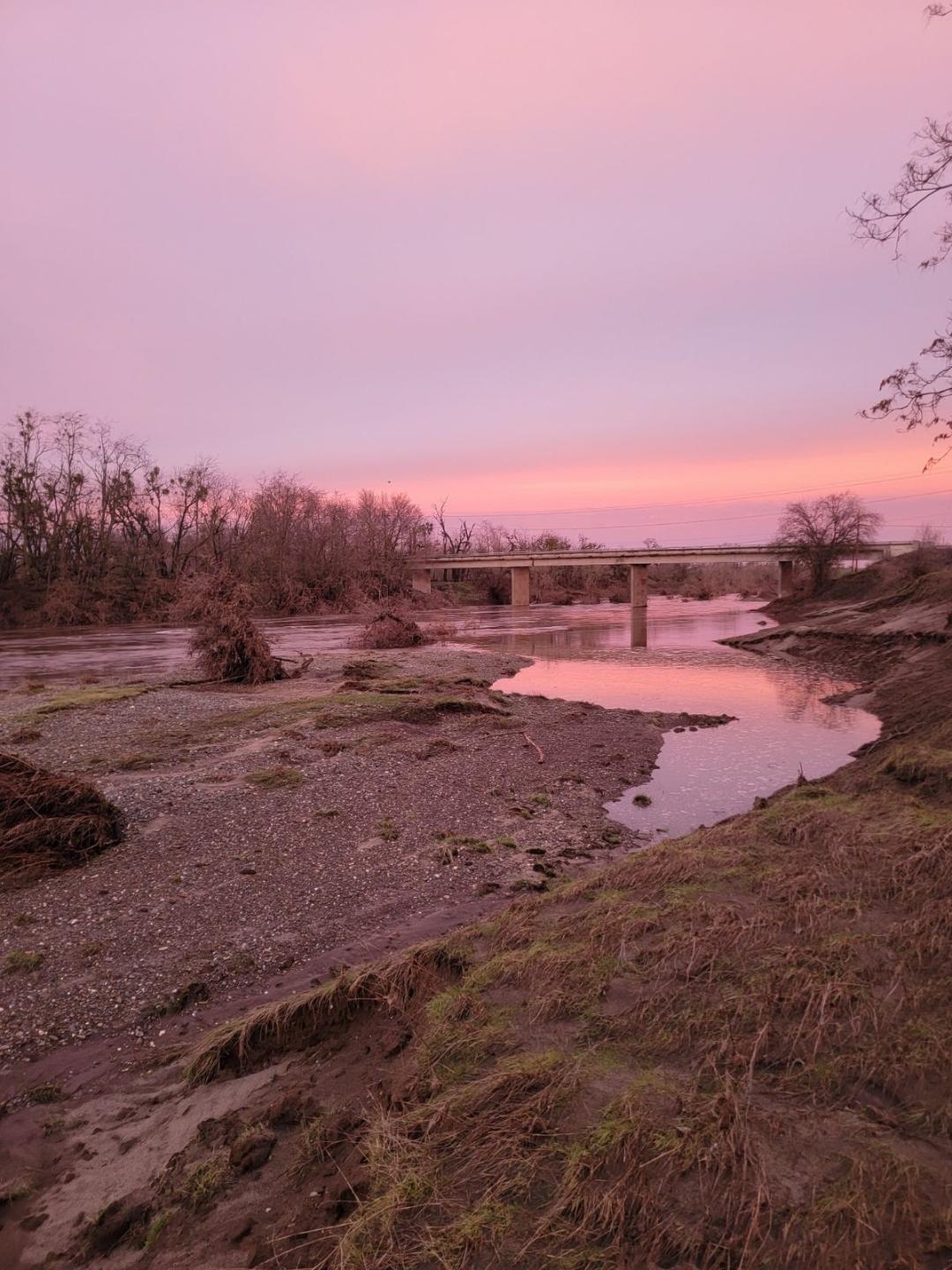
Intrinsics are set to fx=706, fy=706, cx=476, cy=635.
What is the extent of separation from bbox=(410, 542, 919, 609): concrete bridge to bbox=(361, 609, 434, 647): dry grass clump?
36200 mm

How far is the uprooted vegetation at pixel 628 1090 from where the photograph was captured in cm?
287

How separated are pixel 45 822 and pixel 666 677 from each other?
22927 mm

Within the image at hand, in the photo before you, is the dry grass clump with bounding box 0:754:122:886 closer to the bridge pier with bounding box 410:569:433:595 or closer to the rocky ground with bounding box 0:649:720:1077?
the rocky ground with bounding box 0:649:720:1077

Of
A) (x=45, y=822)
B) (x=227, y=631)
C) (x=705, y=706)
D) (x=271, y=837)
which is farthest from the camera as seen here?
(x=227, y=631)

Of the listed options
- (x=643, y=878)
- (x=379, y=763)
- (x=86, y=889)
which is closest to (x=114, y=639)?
(x=379, y=763)

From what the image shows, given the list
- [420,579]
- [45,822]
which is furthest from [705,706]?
[420,579]

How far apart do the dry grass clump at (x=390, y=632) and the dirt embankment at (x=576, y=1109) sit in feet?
103

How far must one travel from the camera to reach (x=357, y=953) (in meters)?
6.68

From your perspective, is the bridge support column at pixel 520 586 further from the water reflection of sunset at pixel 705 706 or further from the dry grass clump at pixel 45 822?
the dry grass clump at pixel 45 822

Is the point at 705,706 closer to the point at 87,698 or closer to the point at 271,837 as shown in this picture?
the point at 271,837

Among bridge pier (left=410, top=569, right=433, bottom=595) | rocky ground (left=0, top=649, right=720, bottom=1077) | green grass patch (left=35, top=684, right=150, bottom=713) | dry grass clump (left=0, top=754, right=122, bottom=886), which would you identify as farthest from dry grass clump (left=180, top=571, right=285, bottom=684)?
bridge pier (left=410, top=569, right=433, bottom=595)

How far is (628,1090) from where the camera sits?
12.0 feet

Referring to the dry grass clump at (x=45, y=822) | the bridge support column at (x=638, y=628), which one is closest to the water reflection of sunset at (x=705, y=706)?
the bridge support column at (x=638, y=628)

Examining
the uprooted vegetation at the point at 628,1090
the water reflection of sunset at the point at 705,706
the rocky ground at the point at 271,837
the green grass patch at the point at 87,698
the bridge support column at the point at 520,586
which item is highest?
the bridge support column at the point at 520,586
